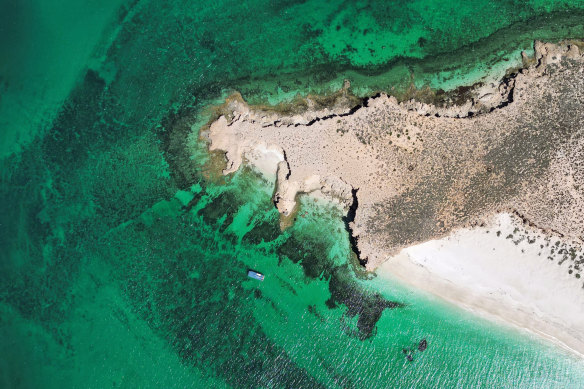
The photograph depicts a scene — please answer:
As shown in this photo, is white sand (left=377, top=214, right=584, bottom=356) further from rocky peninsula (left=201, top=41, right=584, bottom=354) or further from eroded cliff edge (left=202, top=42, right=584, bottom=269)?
eroded cliff edge (left=202, top=42, right=584, bottom=269)

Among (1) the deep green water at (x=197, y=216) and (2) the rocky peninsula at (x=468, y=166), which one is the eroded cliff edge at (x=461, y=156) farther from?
(1) the deep green water at (x=197, y=216)

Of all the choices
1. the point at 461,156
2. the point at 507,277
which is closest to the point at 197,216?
the point at 461,156

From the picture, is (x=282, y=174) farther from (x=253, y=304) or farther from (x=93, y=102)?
(x=93, y=102)

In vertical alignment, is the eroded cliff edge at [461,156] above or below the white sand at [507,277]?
above

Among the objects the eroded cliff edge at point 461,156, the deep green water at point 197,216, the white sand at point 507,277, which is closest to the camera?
the eroded cliff edge at point 461,156

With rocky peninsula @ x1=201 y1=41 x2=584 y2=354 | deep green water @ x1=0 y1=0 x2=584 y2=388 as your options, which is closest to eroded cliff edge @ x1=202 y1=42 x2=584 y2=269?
rocky peninsula @ x1=201 y1=41 x2=584 y2=354

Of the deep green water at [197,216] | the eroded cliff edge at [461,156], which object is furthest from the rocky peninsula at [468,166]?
the deep green water at [197,216]
